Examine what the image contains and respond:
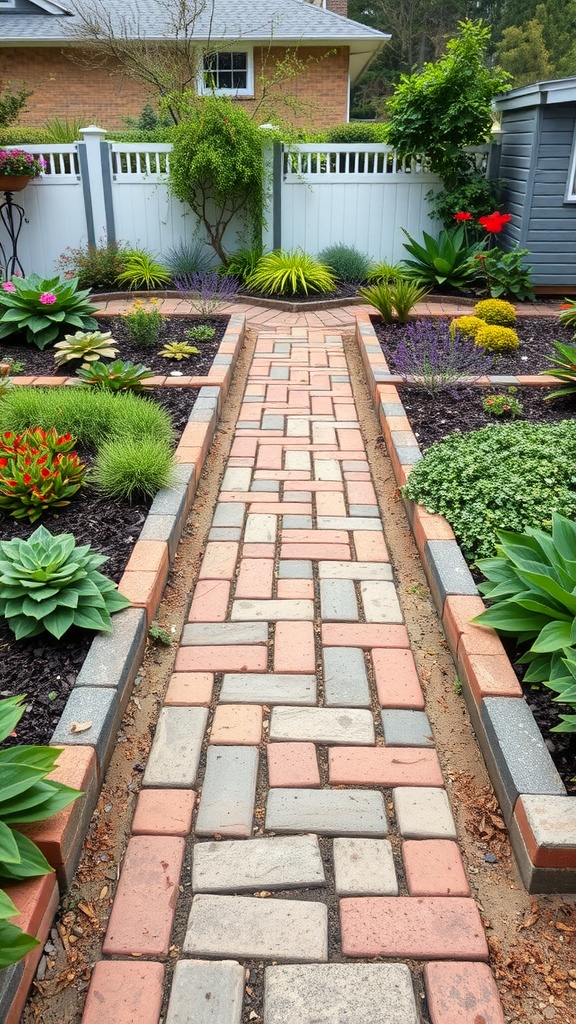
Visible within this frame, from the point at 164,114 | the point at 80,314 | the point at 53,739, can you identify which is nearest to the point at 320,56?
the point at 164,114

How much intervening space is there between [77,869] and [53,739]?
342mm

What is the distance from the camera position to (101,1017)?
62.7 inches

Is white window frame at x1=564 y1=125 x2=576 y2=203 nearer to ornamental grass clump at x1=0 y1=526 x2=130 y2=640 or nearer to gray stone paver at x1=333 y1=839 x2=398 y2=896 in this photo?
ornamental grass clump at x1=0 y1=526 x2=130 y2=640

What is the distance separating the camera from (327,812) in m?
2.10

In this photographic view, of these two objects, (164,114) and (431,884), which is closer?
(431,884)

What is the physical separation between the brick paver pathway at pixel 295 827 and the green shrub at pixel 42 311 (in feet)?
10.6

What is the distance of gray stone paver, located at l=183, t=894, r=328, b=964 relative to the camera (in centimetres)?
172

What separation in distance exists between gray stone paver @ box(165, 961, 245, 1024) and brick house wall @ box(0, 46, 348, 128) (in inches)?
609

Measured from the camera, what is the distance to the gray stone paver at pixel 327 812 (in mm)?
2045

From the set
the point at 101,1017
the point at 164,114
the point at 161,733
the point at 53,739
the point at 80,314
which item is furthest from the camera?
the point at 164,114

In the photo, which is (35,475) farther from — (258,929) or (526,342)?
(526,342)

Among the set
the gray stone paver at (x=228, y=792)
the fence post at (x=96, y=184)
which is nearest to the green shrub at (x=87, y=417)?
the gray stone paver at (x=228, y=792)

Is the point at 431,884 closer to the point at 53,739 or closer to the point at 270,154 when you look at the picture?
the point at 53,739

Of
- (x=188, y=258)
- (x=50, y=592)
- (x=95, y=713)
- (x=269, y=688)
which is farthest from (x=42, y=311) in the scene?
(x=95, y=713)
